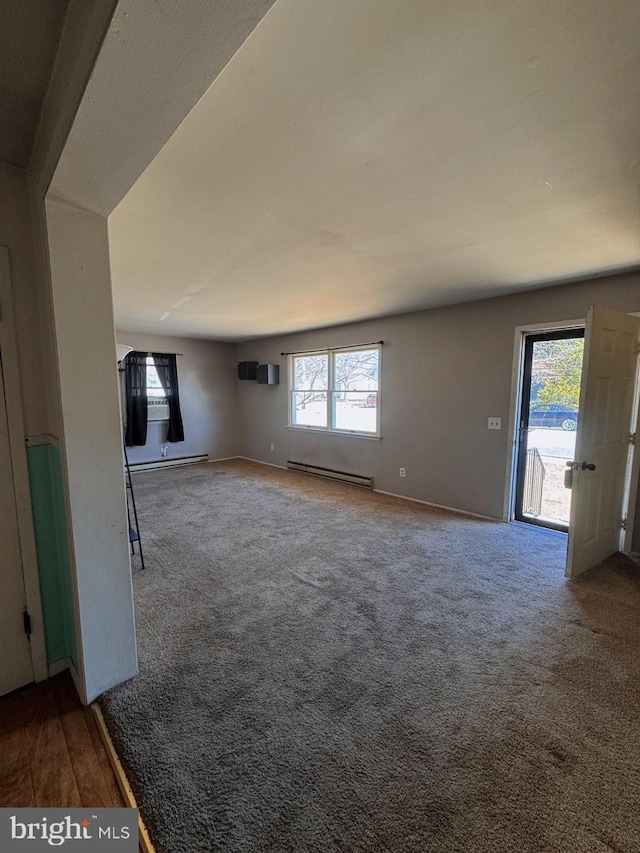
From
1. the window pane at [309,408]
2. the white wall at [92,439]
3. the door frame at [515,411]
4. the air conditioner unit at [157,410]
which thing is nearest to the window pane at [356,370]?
the window pane at [309,408]

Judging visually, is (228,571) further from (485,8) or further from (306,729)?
(485,8)

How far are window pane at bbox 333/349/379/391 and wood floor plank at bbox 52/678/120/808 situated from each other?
4.11 metres

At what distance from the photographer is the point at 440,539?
3.26m

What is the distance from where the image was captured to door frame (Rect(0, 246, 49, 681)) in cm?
151

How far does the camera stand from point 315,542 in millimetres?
→ 3197

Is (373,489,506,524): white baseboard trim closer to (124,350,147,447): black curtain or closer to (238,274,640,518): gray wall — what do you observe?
(238,274,640,518): gray wall

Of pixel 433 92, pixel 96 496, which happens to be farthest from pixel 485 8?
pixel 96 496

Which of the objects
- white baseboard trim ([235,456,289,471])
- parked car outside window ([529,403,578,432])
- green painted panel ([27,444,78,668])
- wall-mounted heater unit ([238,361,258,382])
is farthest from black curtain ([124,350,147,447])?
parked car outside window ([529,403,578,432])

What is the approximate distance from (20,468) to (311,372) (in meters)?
4.48

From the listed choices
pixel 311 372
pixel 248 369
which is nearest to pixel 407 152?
pixel 311 372

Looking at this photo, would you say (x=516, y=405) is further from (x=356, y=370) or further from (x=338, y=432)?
(x=338, y=432)

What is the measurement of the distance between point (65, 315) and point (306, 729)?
74.5 inches

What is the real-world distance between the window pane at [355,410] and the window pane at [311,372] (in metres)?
0.37

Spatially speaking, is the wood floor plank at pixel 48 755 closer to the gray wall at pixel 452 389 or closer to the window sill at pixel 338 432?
the gray wall at pixel 452 389
